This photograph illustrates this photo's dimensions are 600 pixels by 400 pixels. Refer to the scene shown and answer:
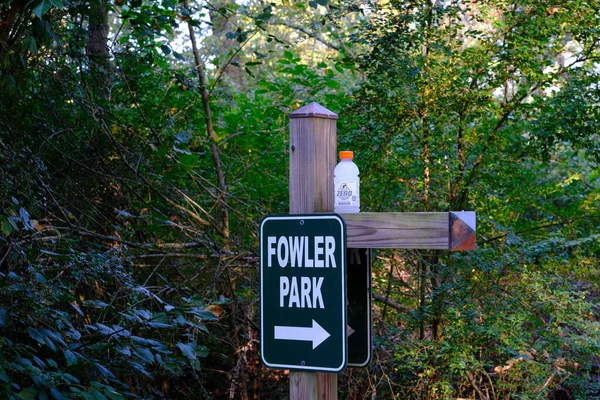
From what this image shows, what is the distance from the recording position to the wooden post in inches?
102

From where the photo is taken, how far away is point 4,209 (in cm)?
357

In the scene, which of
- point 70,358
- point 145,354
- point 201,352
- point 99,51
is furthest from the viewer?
point 99,51

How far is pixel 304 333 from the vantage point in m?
2.54

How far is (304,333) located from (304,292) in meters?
0.14

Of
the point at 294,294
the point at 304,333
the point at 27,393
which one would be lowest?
the point at 27,393

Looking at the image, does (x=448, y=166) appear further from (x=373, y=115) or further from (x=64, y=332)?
(x=64, y=332)

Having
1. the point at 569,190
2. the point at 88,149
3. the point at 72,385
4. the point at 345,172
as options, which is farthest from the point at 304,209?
the point at 569,190

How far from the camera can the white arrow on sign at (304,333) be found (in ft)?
8.23

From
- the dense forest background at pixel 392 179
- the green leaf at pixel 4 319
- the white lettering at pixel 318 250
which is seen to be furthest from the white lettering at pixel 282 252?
the dense forest background at pixel 392 179

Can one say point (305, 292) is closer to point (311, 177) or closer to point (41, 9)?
point (311, 177)

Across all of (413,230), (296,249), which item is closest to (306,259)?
(296,249)

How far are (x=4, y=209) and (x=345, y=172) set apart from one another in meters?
1.83

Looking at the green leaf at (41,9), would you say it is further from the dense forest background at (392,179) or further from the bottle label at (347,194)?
the dense forest background at (392,179)

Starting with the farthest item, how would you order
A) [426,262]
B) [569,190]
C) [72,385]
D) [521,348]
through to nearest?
[569,190] < [426,262] < [521,348] < [72,385]
